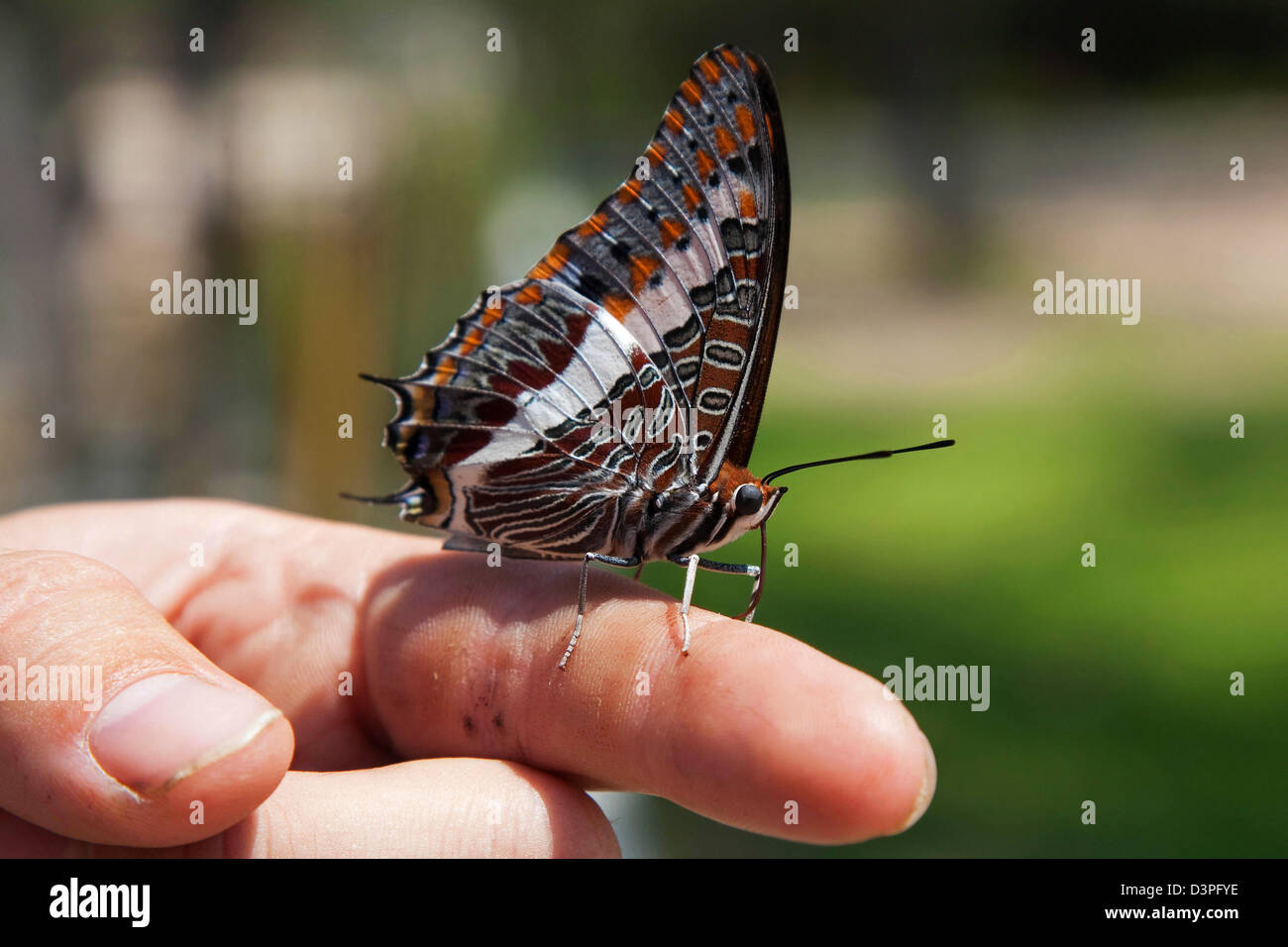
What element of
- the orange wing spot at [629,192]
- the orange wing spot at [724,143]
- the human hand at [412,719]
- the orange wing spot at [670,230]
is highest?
the orange wing spot at [724,143]

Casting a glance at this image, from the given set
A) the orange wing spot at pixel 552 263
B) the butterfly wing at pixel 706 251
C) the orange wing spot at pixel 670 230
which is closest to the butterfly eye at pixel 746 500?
the butterfly wing at pixel 706 251

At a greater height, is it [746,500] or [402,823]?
[746,500]

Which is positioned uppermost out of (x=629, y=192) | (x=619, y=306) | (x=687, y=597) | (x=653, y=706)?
(x=629, y=192)

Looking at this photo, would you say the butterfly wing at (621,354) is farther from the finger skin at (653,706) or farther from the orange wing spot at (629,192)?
the finger skin at (653,706)

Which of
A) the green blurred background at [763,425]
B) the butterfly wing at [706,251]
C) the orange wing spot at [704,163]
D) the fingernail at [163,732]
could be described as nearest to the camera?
the fingernail at [163,732]

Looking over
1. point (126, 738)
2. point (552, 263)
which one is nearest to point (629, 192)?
point (552, 263)

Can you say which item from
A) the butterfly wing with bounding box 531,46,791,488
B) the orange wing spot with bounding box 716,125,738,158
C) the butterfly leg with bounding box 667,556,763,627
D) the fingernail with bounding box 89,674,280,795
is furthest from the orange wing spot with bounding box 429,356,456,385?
the fingernail with bounding box 89,674,280,795

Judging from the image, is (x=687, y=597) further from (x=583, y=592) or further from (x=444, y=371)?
(x=444, y=371)
